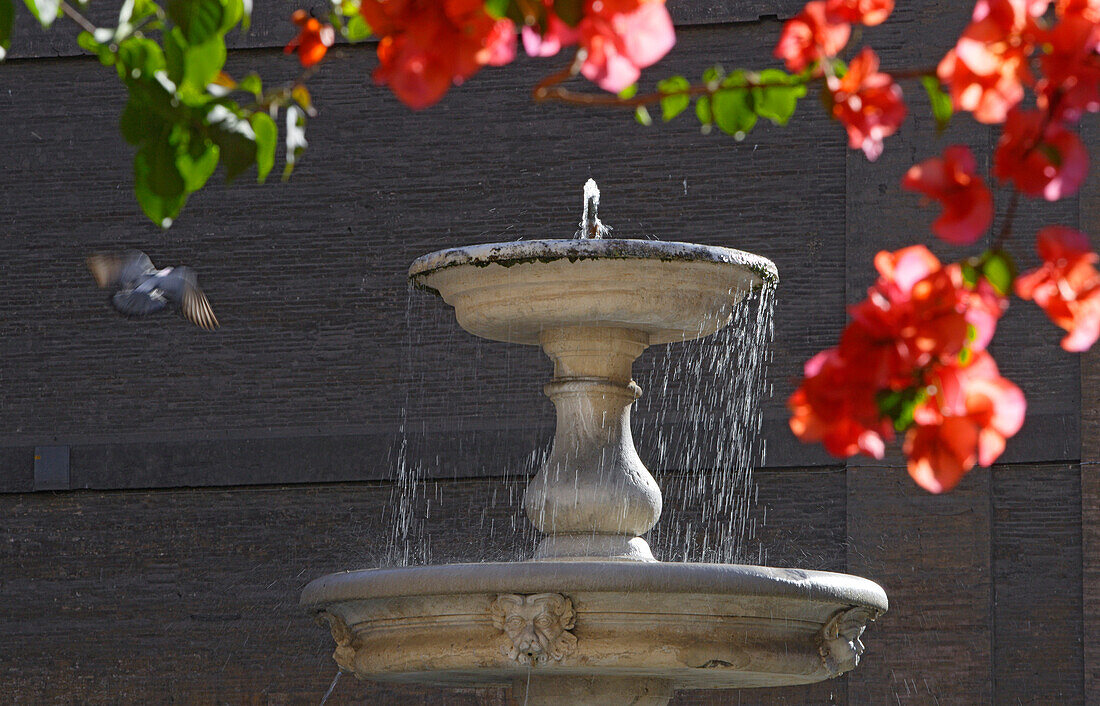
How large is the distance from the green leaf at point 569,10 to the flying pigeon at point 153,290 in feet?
18.8

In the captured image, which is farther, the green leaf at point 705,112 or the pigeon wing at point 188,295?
the pigeon wing at point 188,295

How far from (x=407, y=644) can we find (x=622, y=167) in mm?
6579

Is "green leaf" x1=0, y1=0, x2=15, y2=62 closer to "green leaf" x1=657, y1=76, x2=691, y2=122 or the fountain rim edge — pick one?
"green leaf" x1=657, y1=76, x2=691, y2=122

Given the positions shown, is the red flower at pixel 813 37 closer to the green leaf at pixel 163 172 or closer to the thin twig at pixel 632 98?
the thin twig at pixel 632 98

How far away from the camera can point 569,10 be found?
168 cm

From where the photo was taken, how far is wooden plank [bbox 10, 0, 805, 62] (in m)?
11.5

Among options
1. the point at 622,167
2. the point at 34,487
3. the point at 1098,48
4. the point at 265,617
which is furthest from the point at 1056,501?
Answer: the point at 1098,48

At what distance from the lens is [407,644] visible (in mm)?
5391

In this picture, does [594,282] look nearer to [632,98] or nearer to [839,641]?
[839,641]

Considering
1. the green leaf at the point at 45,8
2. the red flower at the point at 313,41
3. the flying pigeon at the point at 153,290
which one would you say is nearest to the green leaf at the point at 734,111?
the red flower at the point at 313,41

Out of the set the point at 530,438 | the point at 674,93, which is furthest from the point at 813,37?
the point at 530,438

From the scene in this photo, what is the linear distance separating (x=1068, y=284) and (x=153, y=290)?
6304mm

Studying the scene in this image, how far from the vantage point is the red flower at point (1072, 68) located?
5.45 feet

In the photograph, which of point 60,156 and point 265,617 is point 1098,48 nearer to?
point 265,617
